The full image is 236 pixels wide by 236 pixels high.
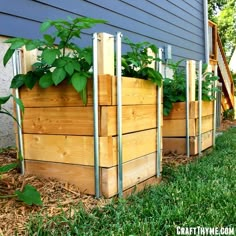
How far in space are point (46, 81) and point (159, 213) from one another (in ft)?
2.94

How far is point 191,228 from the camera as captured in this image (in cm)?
132

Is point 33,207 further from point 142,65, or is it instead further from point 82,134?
point 142,65

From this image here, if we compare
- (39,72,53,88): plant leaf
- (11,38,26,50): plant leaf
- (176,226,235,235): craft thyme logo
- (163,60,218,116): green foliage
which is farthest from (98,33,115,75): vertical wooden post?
(163,60,218,116): green foliage

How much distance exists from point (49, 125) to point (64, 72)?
14.6 inches

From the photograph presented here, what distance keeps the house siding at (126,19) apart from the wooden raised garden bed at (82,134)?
64 centimetres

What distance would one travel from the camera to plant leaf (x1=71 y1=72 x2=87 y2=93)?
5.07 feet

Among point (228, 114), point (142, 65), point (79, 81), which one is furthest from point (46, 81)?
point (228, 114)

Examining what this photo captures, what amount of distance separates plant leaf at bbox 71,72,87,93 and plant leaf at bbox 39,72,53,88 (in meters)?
0.15

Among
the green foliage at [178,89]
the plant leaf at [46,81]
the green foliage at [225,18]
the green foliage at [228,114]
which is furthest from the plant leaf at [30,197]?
the green foliage at [225,18]

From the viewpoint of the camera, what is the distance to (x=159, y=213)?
149 cm

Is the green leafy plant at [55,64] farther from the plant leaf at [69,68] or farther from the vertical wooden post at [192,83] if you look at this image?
the vertical wooden post at [192,83]

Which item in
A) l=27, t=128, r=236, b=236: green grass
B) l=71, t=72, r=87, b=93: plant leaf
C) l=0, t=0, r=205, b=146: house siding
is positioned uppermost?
l=0, t=0, r=205, b=146: house siding

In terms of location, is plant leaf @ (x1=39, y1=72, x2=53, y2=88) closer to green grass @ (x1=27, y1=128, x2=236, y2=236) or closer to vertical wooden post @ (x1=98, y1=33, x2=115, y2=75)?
vertical wooden post @ (x1=98, y1=33, x2=115, y2=75)

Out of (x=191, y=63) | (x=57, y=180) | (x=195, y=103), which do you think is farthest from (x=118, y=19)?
(x=57, y=180)
